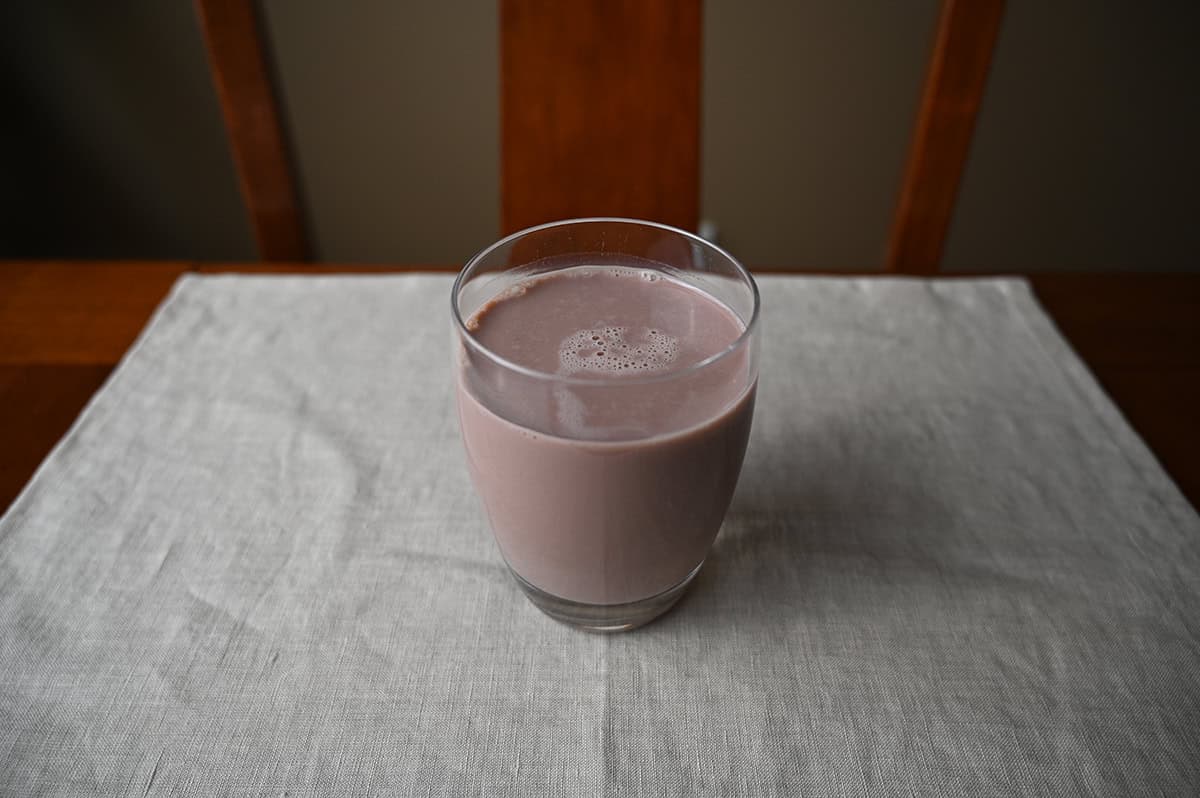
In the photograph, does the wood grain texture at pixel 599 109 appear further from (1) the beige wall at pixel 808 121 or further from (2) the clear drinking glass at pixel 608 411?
(1) the beige wall at pixel 808 121

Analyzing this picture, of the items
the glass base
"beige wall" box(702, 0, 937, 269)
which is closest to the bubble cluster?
the glass base

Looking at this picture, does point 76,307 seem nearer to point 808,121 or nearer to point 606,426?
point 606,426

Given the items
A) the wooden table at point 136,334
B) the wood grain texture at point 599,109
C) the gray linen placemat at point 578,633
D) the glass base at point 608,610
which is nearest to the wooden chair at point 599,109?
the wood grain texture at point 599,109

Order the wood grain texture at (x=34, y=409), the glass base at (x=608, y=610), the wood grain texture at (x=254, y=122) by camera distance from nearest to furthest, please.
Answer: the glass base at (x=608, y=610)
the wood grain texture at (x=34, y=409)
the wood grain texture at (x=254, y=122)

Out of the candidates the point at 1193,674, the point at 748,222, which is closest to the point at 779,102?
the point at 748,222

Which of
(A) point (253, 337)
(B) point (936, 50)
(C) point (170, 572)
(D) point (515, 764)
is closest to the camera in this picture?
(D) point (515, 764)

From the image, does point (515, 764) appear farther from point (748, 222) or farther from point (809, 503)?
point (748, 222)
